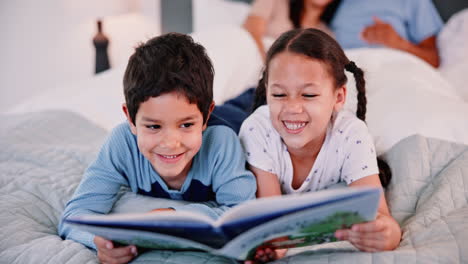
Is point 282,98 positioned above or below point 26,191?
above

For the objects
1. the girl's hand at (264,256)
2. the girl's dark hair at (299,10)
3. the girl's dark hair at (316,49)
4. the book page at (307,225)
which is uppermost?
the girl's dark hair at (316,49)

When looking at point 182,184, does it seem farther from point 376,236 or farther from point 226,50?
point 226,50

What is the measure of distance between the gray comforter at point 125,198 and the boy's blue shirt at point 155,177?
0.04 m

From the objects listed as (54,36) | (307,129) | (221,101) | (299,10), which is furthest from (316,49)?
(54,36)

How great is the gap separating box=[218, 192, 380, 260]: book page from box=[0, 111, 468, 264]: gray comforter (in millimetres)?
79

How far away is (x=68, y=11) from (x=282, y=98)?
7.56 ft

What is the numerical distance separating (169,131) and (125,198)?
24 centimetres

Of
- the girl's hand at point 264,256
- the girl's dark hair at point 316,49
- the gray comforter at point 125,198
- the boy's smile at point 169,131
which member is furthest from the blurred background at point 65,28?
the girl's hand at point 264,256

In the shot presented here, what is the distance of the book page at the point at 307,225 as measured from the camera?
0.71m

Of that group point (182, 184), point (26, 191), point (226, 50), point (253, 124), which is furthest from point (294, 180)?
point (226, 50)

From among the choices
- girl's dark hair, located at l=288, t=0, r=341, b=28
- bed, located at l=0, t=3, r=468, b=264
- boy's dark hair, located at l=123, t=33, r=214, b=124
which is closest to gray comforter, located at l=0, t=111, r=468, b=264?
bed, located at l=0, t=3, r=468, b=264

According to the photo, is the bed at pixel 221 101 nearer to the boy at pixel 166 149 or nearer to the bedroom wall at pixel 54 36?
the boy at pixel 166 149

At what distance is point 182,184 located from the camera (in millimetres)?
1146

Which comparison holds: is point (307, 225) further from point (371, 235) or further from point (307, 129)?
point (307, 129)
